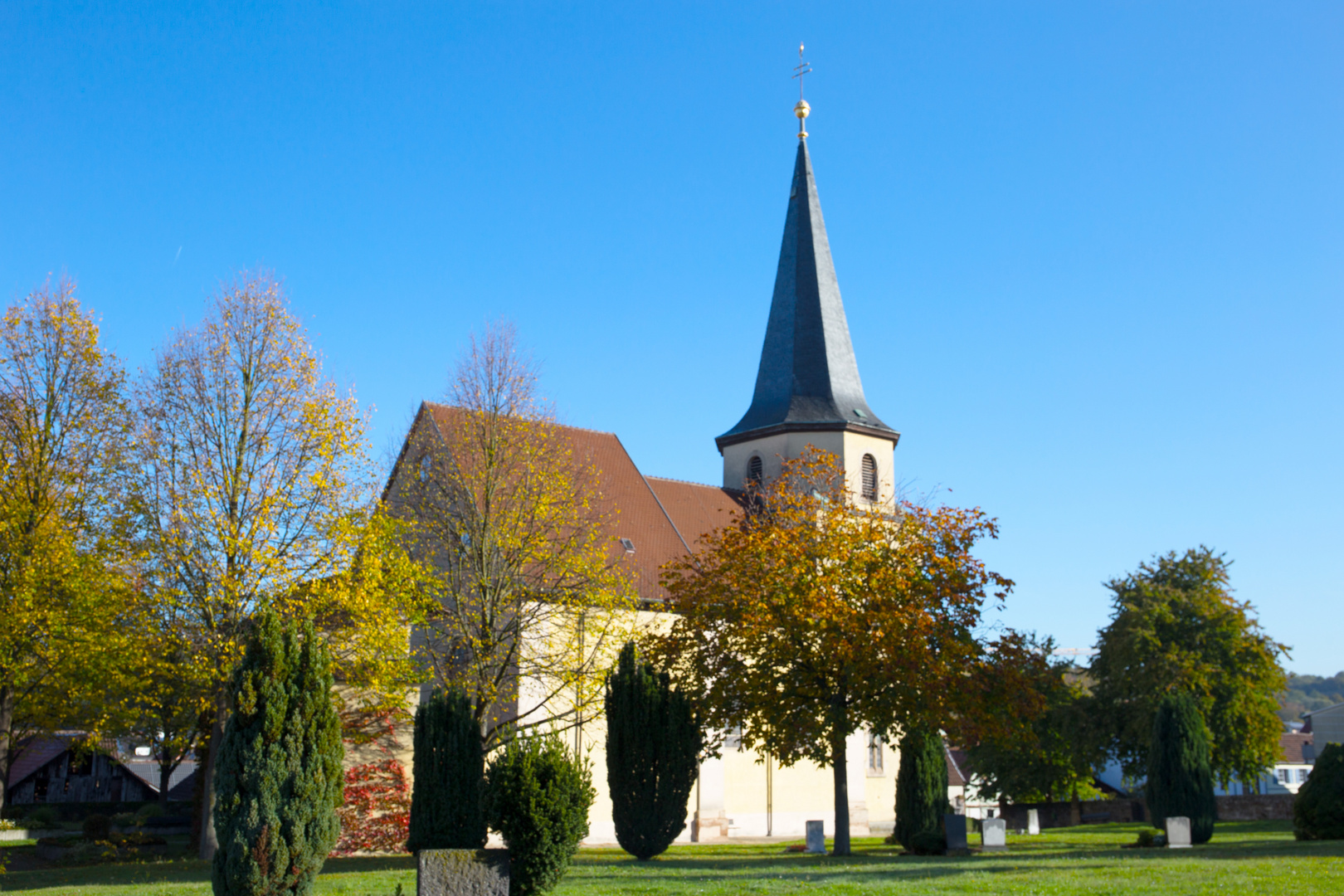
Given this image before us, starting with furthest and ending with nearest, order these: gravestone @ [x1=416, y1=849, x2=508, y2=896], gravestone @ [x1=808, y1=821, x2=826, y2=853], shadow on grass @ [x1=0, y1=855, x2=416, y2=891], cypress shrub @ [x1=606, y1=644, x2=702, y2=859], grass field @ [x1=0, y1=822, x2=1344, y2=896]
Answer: gravestone @ [x1=808, y1=821, x2=826, y2=853]
cypress shrub @ [x1=606, y1=644, x2=702, y2=859]
shadow on grass @ [x1=0, y1=855, x2=416, y2=891]
grass field @ [x1=0, y1=822, x2=1344, y2=896]
gravestone @ [x1=416, y1=849, x2=508, y2=896]

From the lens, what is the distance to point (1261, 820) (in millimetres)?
34250

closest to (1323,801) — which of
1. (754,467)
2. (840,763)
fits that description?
(840,763)

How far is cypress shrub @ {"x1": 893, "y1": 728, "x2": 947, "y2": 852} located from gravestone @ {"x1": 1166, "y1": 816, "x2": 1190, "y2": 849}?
464 centimetres

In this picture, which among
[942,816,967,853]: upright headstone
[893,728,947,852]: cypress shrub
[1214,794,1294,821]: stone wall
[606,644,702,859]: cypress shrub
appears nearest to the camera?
[606,644,702,859]: cypress shrub

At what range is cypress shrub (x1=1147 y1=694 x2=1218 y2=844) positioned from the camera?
23.9m

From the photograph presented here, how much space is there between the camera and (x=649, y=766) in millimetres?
19406

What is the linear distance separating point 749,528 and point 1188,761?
11.8 metres

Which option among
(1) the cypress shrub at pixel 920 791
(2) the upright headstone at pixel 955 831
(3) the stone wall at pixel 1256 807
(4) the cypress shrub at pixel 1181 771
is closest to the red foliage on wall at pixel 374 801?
(1) the cypress shrub at pixel 920 791

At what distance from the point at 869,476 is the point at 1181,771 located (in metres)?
15.7

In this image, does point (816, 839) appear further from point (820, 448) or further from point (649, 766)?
point (820, 448)

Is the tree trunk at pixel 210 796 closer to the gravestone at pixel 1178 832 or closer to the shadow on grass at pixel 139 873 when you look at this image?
the shadow on grass at pixel 139 873

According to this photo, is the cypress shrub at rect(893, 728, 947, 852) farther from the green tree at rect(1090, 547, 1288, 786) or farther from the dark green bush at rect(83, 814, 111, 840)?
the dark green bush at rect(83, 814, 111, 840)

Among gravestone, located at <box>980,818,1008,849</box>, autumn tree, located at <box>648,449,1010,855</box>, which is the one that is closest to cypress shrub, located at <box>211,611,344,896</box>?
autumn tree, located at <box>648,449,1010,855</box>

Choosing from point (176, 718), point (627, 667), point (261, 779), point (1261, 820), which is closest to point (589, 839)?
point (627, 667)
